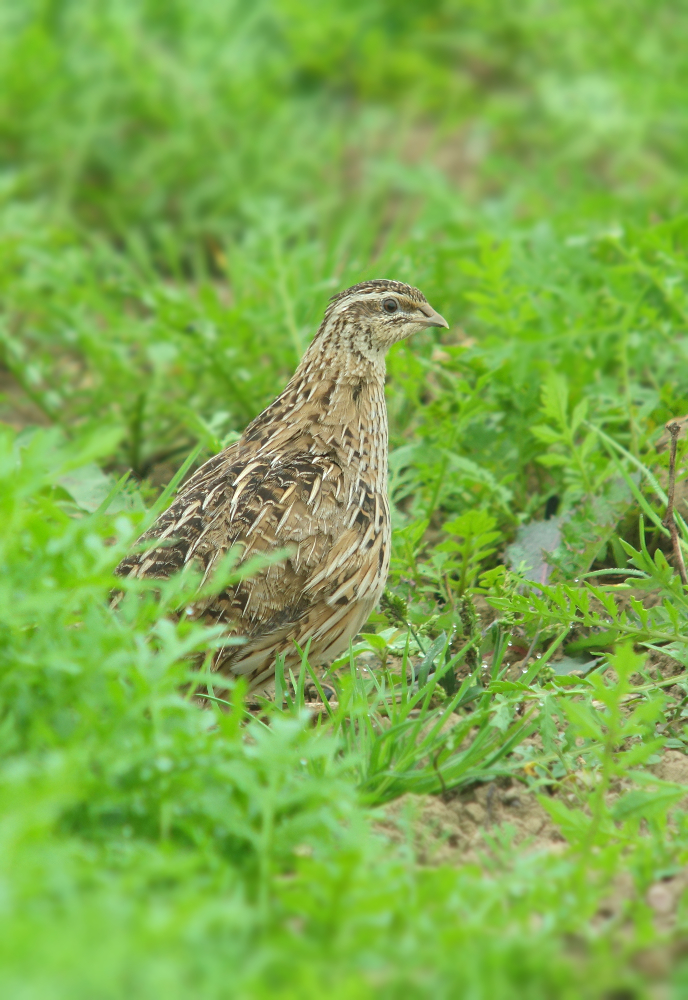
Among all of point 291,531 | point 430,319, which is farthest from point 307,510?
point 430,319

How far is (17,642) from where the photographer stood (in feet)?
10.0

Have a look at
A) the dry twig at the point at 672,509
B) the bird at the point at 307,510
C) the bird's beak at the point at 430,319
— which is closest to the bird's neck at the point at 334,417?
the bird at the point at 307,510

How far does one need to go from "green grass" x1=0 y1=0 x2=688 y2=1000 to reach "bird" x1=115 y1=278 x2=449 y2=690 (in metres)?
0.17

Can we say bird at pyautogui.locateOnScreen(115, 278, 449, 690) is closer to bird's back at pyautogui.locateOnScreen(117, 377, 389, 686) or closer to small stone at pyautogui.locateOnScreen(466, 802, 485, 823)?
bird's back at pyautogui.locateOnScreen(117, 377, 389, 686)

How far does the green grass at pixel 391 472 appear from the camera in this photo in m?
2.44

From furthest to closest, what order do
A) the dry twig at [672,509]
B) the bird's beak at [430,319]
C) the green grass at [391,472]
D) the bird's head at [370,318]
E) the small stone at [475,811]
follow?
the bird's beak at [430,319] < the bird's head at [370,318] < the dry twig at [672,509] < the small stone at [475,811] < the green grass at [391,472]

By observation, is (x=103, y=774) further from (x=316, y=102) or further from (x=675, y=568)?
(x=316, y=102)

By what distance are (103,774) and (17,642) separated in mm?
494

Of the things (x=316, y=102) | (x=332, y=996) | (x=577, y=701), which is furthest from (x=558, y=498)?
(x=316, y=102)

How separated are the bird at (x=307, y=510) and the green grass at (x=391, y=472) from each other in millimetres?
166

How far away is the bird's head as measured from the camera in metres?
4.54

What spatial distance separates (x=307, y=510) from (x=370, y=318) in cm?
89

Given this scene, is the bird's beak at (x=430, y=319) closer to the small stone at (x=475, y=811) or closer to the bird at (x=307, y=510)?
the bird at (x=307, y=510)

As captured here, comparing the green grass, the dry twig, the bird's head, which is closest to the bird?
the bird's head
